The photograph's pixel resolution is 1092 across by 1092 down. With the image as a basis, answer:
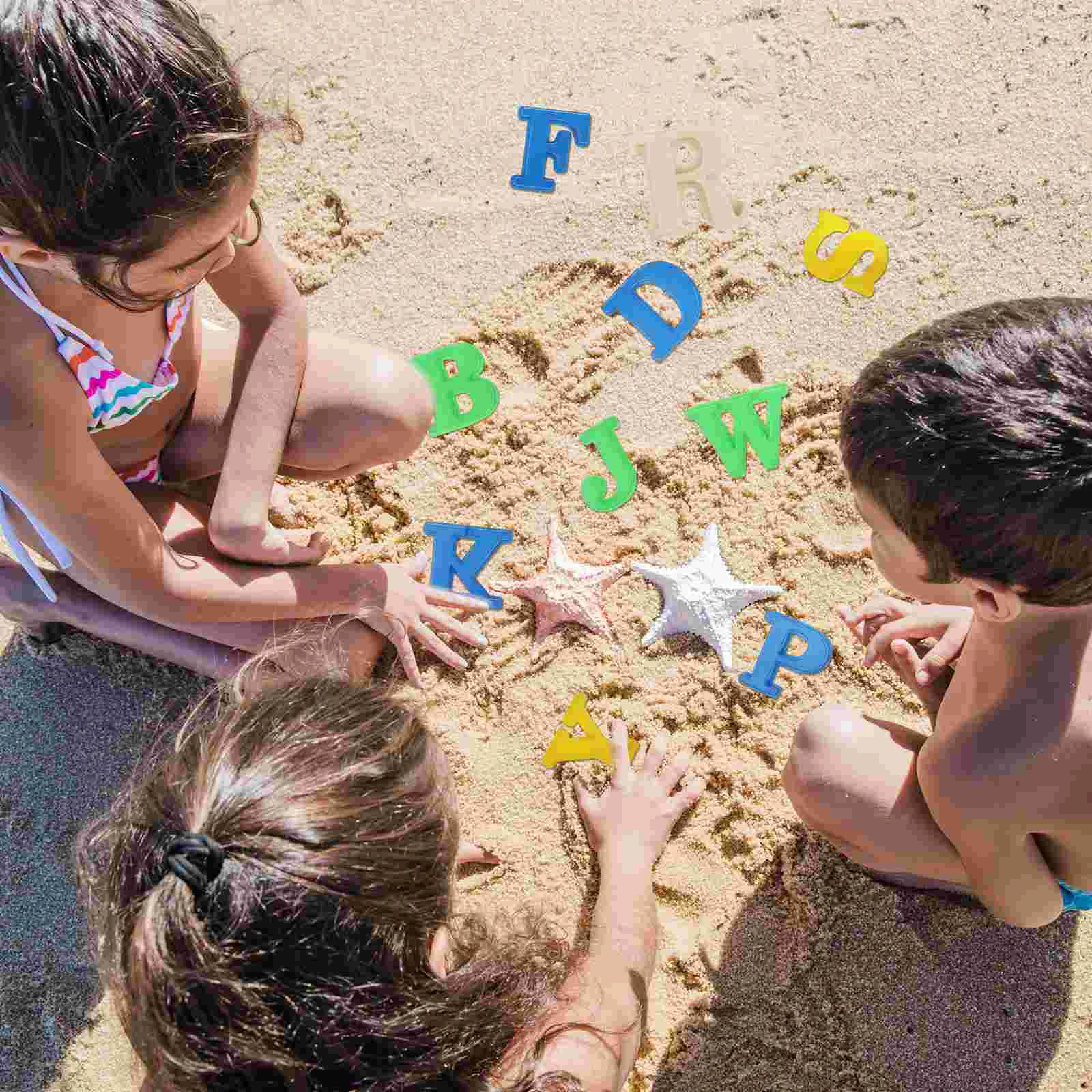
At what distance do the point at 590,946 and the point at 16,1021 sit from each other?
4.36 feet

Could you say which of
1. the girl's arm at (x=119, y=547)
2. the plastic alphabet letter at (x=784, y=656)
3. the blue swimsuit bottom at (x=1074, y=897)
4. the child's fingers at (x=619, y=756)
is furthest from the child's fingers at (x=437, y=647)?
the blue swimsuit bottom at (x=1074, y=897)

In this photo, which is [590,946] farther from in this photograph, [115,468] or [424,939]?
[115,468]

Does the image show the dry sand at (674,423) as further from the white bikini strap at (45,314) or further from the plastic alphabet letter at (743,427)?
the white bikini strap at (45,314)

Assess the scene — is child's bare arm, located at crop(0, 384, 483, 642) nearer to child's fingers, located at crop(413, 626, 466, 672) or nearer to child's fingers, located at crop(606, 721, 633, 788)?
child's fingers, located at crop(413, 626, 466, 672)

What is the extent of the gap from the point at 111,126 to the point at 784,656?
68.3 inches

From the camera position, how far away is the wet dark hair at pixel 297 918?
1.22 m

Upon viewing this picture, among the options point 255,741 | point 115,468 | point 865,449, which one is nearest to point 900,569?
point 865,449

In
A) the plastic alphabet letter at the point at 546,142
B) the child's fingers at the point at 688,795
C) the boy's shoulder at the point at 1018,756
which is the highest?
the plastic alphabet letter at the point at 546,142

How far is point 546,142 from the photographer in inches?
105

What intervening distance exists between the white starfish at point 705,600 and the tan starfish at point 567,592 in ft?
0.36

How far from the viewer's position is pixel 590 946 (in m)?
2.05

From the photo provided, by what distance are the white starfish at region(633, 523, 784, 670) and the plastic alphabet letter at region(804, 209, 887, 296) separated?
2.64ft

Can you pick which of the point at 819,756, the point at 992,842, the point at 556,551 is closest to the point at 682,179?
the point at 556,551

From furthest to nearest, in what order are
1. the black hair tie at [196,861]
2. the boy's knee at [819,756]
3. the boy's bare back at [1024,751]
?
1. the boy's knee at [819,756]
2. the boy's bare back at [1024,751]
3. the black hair tie at [196,861]
